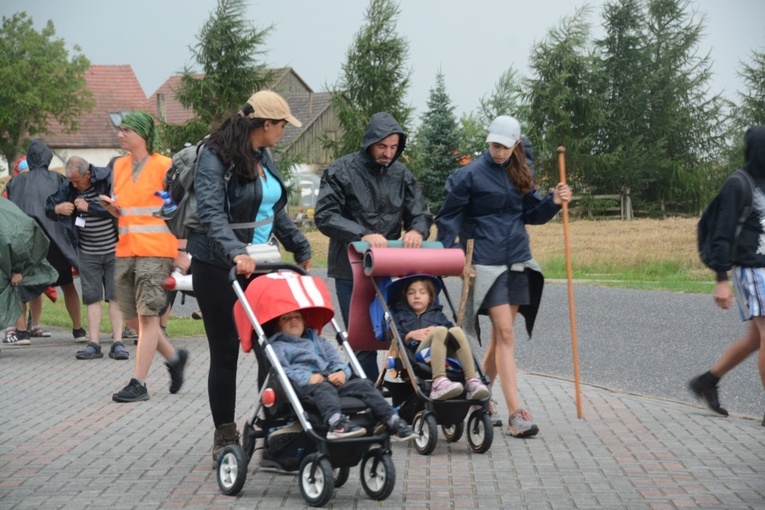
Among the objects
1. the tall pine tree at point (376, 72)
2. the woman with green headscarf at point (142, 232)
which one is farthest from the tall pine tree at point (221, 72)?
the woman with green headscarf at point (142, 232)

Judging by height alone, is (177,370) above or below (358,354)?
below

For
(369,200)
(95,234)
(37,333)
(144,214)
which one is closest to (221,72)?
(37,333)

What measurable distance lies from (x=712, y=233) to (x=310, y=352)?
302cm

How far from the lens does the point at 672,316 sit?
14.8 meters

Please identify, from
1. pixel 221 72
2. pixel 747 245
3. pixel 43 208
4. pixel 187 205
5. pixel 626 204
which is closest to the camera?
pixel 187 205

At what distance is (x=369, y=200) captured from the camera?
305 inches

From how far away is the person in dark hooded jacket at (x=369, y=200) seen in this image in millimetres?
7566

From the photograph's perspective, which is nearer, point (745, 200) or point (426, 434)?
point (426, 434)

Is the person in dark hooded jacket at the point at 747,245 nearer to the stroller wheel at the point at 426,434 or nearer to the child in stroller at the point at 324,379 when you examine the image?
the stroller wheel at the point at 426,434

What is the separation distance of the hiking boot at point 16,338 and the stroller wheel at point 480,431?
23.0ft

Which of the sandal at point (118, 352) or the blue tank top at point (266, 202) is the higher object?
the blue tank top at point (266, 202)

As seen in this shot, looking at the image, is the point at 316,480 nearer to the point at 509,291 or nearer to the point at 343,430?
the point at 343,430

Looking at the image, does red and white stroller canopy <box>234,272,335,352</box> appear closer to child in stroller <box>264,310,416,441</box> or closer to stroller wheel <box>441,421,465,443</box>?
child in stroller <box>264,310,416,441</box>

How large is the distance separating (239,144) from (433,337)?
1641mm
